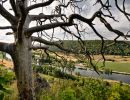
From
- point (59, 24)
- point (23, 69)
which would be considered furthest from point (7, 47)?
point (59, 24)

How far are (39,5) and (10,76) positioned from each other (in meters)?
3.58

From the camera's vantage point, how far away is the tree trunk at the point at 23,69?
19.2ft

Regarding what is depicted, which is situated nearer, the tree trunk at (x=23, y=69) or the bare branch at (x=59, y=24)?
the bare branch at (x=59, y=24)

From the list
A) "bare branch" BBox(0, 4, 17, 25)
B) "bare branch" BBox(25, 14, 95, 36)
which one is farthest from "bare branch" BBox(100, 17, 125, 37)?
"bare branch" BBox(0, 4, 17, 25)

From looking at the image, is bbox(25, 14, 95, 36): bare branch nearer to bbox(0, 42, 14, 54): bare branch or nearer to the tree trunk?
the tree trunk

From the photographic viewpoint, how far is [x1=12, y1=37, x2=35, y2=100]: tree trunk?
19.2 feet

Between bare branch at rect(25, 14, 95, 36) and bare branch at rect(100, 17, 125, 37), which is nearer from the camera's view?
bare branch at rect(25, 14, 95, 36)

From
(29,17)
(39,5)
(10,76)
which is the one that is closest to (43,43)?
(29,17)

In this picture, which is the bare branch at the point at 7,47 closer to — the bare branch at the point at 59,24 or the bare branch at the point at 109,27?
the bare branch at the point at 59,24

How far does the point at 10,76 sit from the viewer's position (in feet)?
7.61

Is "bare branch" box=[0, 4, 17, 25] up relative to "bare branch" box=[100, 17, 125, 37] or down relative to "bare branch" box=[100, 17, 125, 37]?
up

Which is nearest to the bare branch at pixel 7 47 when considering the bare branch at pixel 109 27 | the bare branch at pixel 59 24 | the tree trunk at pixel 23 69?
the tree trunk at pixel 23 69

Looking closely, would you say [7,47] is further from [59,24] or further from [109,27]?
[109,27]

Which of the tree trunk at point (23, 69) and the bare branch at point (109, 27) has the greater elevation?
the bare branch at point (109, 27)
